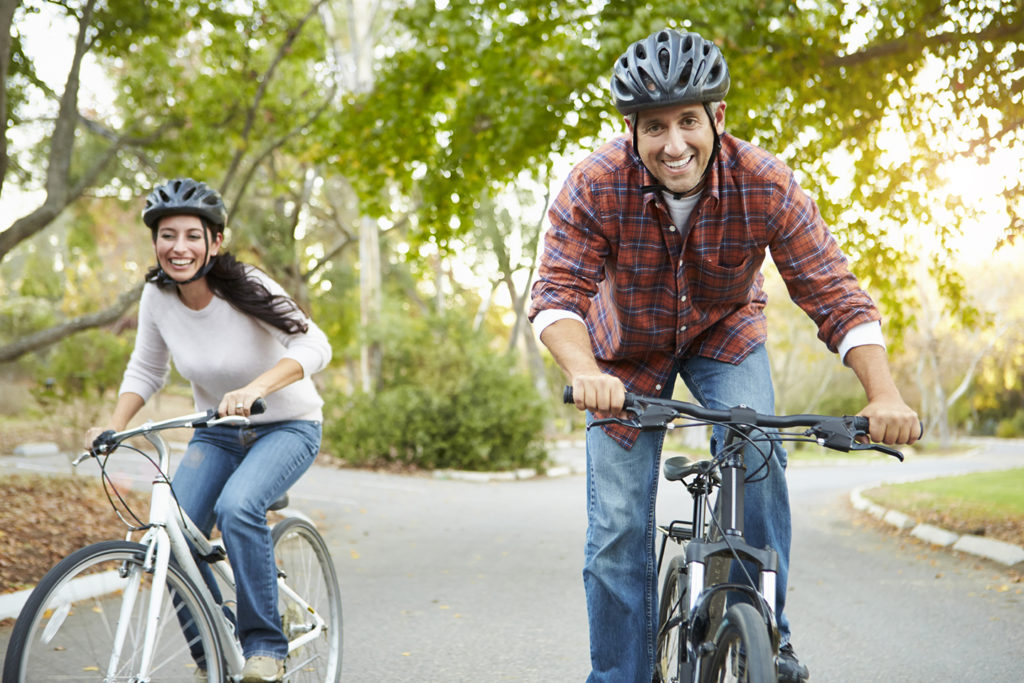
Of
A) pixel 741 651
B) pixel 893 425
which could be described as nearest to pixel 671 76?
pixel 893 425

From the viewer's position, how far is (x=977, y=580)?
751 centimetres

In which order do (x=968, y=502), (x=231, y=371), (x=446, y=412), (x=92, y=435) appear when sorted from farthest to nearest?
(x=446, y=412) < (x=968, y=502) < (x=231, y=371) < (x=92, y=435)

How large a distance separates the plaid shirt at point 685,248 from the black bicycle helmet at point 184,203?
1.41 metres

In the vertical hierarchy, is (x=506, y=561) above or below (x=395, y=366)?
below

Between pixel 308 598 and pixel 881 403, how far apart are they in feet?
8.57

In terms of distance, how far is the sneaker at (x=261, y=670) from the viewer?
134 inches

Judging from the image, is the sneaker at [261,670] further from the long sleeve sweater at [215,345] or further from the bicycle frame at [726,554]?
the bicycle frame at [726,554]

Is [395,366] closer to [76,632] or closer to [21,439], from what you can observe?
[21,439]

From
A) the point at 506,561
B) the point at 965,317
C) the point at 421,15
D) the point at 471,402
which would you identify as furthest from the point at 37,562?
the point at 471,402

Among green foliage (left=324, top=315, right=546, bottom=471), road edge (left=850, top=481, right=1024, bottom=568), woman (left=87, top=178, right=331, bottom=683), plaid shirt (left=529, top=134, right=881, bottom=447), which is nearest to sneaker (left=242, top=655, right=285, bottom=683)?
woman (left=87, top=178, right=331, bottom=683)

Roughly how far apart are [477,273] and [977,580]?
90.1 ft

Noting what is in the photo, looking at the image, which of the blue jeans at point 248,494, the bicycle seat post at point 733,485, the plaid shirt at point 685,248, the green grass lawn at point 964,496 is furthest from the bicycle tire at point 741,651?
the green grass lawn at point 964,496

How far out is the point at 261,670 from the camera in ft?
11.2

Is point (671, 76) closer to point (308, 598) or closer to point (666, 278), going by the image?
point (666, 278)
